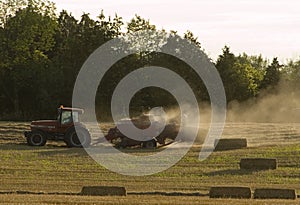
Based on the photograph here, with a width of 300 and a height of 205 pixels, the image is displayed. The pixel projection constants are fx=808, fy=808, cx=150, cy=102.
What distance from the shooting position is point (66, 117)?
41.1 meters

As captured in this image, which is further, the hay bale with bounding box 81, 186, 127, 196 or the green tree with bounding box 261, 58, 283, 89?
the green tree with bounding box 261, 58, 283, 89

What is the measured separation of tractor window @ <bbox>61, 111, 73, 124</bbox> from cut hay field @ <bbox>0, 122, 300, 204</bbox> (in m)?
1.45

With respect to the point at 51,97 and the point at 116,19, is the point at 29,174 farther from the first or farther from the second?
the point at 116,19

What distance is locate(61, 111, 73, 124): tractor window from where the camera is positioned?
41031 mm

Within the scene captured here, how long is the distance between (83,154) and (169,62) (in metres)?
34.8

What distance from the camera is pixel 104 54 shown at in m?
65.9

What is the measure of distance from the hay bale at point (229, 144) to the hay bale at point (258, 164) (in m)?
7.20

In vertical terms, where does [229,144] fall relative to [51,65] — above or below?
below

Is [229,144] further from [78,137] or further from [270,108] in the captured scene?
[270,108]

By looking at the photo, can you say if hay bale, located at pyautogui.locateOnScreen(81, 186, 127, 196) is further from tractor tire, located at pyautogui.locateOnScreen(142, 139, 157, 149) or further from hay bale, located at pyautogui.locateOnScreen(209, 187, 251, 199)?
tractor tire, located at pyautogui.locateOnScreen(142, 139, 157, 149)

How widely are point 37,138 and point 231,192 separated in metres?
19.0

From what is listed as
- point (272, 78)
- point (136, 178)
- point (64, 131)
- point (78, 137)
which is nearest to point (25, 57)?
point (272, 78)

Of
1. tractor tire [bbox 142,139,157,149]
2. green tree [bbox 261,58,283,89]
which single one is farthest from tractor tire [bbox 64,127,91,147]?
green tree [bbox 261,58,283,89]

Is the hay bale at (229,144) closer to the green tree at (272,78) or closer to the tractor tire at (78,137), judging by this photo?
the tractor tire at (78,137)
